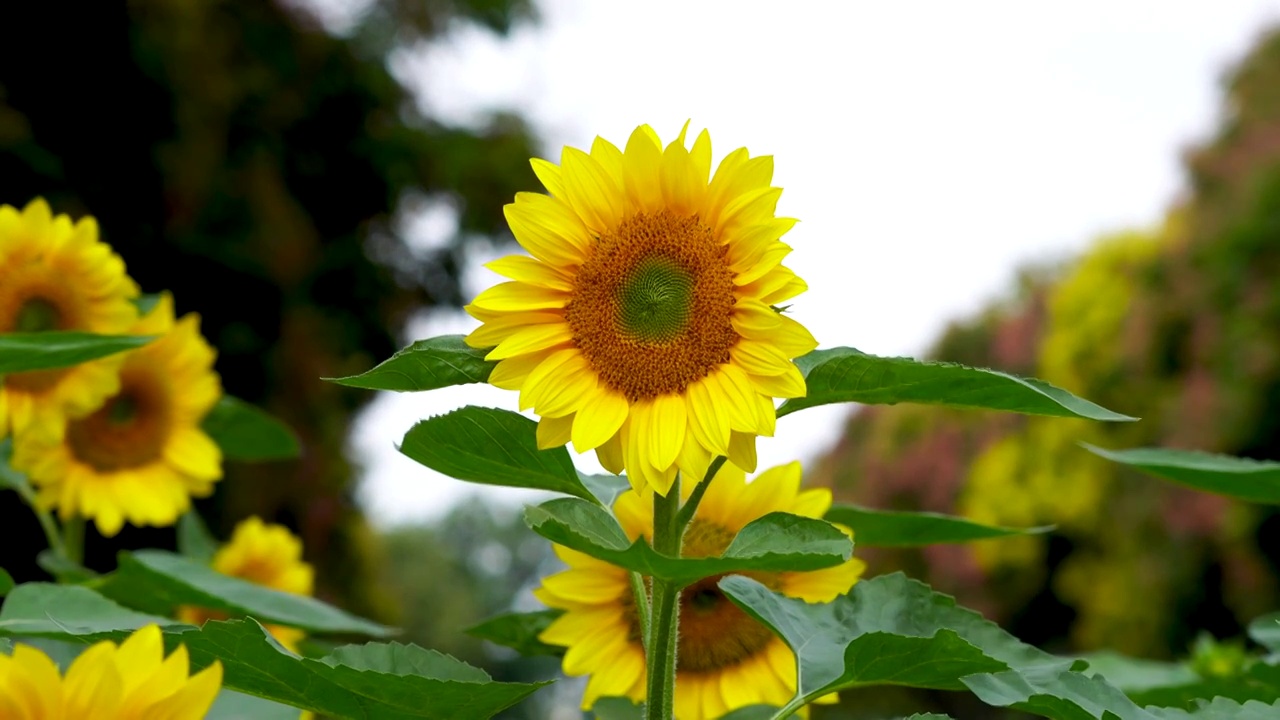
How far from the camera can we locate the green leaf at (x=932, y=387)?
26.8 inches

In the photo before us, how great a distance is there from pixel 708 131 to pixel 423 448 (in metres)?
0.28

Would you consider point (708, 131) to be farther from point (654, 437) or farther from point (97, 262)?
point (97, 262)

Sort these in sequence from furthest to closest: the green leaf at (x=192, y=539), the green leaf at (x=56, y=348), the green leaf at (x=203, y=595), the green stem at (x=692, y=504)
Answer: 1. the green leaf at (x=192, y=539)
2. the green leaf at (x=203, y=595)
3. the green leaf at (x=56, y=348)
4. the green stem at (x=692, y=504)

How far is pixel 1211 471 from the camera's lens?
0.83 m

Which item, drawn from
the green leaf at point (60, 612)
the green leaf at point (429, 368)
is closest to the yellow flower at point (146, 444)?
the green leaf at point (60, 612)

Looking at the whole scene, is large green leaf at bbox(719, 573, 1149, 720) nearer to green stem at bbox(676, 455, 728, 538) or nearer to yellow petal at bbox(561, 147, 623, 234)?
green stem at bbox(676, 455, 728, 538)

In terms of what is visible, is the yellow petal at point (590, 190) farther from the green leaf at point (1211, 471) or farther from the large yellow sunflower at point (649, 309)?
the green leaf at point (1211, 471)

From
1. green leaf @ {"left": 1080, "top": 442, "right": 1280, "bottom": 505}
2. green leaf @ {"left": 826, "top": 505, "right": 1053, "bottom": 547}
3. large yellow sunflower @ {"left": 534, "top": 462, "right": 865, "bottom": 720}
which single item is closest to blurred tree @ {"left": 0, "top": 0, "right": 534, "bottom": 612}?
large yellow sunflower @ {"left": 534, "top": 462, "right": 865, "bottom": 720}

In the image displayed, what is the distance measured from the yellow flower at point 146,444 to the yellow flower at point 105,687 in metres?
0.95

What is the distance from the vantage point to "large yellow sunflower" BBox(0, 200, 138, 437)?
1.28 m

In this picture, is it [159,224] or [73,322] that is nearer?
[73,322]

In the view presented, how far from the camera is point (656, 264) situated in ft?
2.73

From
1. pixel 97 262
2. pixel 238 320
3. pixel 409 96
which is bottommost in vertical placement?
pixel 97 262

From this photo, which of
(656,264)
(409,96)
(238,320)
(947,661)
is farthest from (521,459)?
(409,96)
